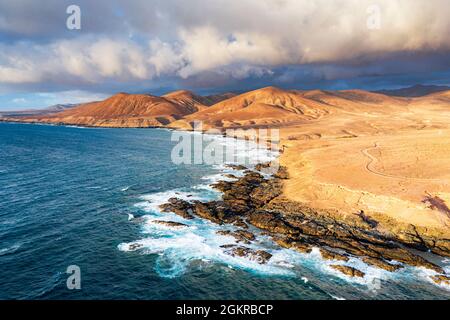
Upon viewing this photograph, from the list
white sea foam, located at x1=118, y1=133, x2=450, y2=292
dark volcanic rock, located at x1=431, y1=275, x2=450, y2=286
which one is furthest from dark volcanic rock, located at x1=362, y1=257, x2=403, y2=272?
dark volcanic rock, located at x1=431, y1=275, x2=450, y2=286

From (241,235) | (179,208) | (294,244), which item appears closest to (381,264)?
(294,244)

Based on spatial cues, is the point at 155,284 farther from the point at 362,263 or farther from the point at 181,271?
the point at 362,263

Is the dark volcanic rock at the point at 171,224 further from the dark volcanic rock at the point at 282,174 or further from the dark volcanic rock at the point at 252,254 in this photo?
the dark volcanic rock at the point at 282,174

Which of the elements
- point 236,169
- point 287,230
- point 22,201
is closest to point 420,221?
point 287,230

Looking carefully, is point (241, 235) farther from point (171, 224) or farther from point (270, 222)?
point (171, 224)

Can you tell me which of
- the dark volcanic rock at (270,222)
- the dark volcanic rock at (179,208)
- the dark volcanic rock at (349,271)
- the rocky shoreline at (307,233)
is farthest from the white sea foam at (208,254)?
the dark volcanic rock at (270,222)

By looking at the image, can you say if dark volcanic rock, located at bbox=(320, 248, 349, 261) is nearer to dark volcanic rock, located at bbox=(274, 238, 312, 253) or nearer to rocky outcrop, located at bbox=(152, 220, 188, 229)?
dark volcanic rock, located at bbox=(274, 238, 312, 253)

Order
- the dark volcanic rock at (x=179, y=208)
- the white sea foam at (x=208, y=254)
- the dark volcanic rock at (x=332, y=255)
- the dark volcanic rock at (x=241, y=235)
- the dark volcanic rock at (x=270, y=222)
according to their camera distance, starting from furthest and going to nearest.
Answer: the dark volcanic rock at (x=179, y=208)
the dark volcanic rock at (x=270, y=222)
the dark volcanic rock at (x=241, y=235)
the dark volcanic rock at (x=332, y=255)
the white sea foam at (x=208, y=254)

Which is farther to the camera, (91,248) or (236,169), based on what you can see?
(236,169)
